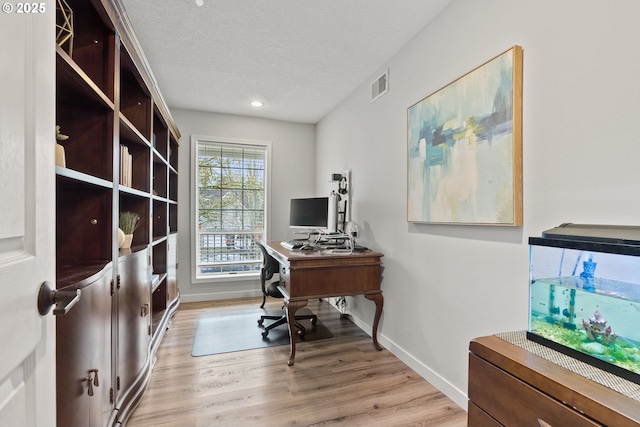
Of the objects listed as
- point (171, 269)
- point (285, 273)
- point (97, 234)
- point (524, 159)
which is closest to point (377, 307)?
point (285, 273)

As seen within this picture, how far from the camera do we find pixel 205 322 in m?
3.28

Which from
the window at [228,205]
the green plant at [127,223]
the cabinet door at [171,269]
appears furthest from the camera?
the window at [228,205]

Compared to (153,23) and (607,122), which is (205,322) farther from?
(607,122)

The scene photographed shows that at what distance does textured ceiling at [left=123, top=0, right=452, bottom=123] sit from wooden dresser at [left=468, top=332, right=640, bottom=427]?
214 cm

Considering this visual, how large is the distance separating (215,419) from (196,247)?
2.70m

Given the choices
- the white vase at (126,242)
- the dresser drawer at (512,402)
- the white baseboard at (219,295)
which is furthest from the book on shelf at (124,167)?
the white baseboard at (219,295)

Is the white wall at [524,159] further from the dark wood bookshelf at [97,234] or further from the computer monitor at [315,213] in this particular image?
the dark wood bookshelf at [97,234]

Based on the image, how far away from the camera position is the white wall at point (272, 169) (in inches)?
159

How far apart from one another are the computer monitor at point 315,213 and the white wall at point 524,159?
414mm

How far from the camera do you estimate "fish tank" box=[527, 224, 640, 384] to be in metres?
0.86

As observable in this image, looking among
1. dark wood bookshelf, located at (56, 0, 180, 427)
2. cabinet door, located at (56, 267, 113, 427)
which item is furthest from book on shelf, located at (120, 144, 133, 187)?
cabinet door, located at (56, 267, 113, 427)

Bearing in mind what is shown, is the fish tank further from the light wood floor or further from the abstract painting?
the light wood floor

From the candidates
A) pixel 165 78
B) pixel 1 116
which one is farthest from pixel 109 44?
pixel 165 78

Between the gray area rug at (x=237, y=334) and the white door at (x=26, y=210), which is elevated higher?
the white door at (x=26, y=210)
